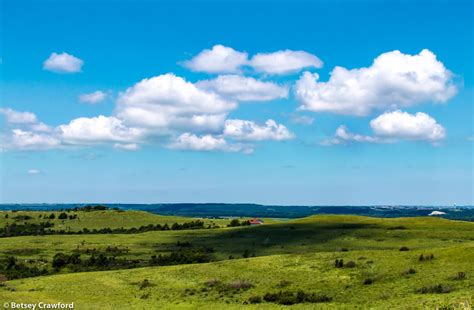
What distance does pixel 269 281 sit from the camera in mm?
54250

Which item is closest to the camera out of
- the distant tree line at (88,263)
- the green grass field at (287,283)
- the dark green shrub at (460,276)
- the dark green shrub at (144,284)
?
the green grass field at (287,283)

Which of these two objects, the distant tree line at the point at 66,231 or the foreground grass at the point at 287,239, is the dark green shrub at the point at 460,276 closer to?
the foreground grass at the point at 287,239

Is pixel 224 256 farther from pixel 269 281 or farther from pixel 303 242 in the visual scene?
pixel 269 281

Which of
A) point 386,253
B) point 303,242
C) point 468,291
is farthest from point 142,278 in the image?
point 303,242

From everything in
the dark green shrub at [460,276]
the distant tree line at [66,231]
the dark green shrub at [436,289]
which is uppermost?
the dark green shrub at [460,276]

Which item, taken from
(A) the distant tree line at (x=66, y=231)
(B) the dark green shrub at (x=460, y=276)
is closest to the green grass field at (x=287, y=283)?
(B) the dark green shrub at (x=460, y=276)

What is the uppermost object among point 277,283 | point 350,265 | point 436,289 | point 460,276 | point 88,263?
point 460,276

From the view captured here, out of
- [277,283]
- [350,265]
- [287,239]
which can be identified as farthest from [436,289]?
[287,239]

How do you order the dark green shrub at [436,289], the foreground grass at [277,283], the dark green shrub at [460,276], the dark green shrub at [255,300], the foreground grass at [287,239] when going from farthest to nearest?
the foreground grass at [287,239] → the dark green shrub at [255,300] → the dark green shrub at [460,276] → the foreground grass at [277,283] → the dark green shrub at [436,289]

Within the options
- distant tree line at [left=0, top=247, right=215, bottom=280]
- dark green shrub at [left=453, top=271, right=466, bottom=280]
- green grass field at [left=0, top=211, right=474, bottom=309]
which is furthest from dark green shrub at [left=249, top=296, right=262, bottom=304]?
distant tree line at [left=0, top=247, right=215, bottom=280]

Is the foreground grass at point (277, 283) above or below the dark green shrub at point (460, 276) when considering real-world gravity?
below

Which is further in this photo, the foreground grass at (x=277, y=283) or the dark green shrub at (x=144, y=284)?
the dark green shrub at (x=144, y=284)

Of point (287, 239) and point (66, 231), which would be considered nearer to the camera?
point (287, 239)

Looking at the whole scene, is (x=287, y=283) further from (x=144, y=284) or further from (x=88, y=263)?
(x=88, y=263)
